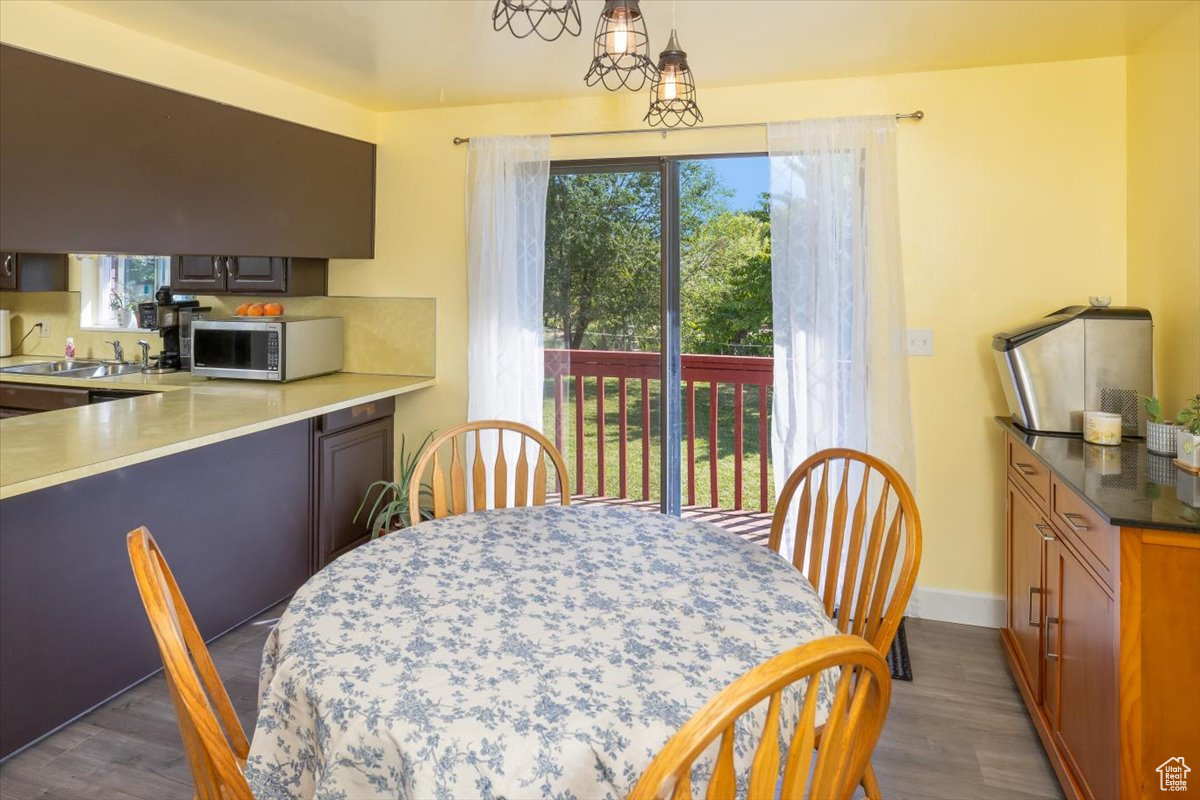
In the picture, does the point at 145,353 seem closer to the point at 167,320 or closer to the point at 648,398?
the point at 167,320

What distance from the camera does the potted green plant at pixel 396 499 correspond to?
352 centimetres

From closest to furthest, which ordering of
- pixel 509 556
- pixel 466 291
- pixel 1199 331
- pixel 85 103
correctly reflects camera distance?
1. pixel 509 556
2. pixel 1199 331
3. pixel 85 103
4. pixel 466 291

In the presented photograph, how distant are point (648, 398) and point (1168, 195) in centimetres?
211

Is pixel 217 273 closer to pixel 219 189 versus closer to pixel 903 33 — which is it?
pixel 219 189

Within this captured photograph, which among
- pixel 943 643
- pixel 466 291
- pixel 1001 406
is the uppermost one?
pixel 466 291

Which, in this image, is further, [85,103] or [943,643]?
[943,643]

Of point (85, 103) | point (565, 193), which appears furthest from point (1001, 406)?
point (85, 103)

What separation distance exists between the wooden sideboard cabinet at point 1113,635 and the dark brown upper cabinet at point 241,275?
337cm

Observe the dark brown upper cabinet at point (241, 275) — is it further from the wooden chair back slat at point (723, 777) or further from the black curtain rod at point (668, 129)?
the wooden chair back slat at point (723, 777)

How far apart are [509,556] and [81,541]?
1.57m

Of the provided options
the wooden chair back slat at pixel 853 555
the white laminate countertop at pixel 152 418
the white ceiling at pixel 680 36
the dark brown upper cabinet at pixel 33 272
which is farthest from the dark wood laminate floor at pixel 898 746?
the dark brown upper cabinet at pixel 33 272

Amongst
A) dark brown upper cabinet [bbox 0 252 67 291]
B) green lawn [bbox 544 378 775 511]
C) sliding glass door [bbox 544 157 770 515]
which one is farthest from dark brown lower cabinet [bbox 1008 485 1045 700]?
dark brown upper cabinet [bbox 0 252 67 291]

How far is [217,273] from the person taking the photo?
3.77 m

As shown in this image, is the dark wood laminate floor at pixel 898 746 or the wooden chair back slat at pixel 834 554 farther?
the dark wood laminate floor at pixel 898 746
